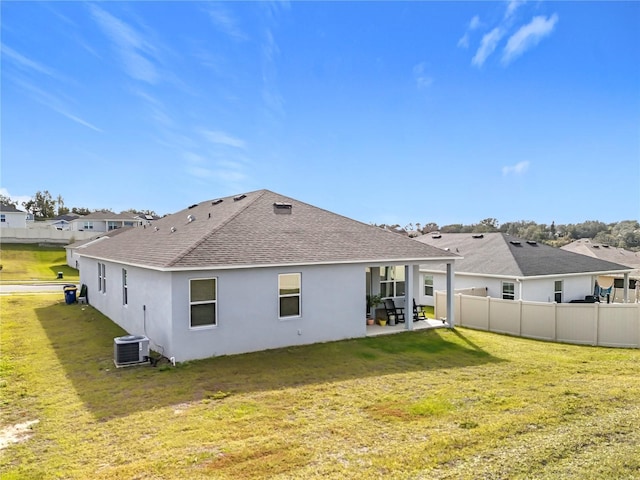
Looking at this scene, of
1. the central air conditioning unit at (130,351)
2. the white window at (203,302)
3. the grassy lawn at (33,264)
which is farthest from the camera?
the grassy lawn at (33,264)

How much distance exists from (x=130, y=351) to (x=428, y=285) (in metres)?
18.2

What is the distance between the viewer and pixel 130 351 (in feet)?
34.7

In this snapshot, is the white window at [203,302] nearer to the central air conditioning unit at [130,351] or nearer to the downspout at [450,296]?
the central air conditioning unit at [130,351]

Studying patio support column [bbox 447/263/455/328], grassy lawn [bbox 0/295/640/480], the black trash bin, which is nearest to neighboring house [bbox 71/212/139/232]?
the black trash bin

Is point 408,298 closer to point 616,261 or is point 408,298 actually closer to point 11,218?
point 616,261

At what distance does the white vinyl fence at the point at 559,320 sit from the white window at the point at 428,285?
652 centimetres

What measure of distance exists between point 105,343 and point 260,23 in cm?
1484

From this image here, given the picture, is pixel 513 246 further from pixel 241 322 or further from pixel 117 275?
pixel 117 275

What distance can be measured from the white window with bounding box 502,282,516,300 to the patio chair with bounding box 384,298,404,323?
23.1 feet

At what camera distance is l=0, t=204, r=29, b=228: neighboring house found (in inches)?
2547

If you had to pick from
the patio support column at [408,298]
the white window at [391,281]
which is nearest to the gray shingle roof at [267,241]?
the patio support column at [408,298]

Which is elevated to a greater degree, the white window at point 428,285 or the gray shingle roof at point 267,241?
the gray shingle roof at point 267,241

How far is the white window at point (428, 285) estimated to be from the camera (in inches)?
963

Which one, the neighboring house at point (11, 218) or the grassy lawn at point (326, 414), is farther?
the neighboring house at point (11, 218)
